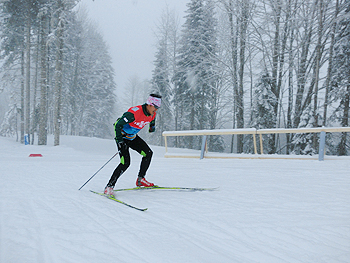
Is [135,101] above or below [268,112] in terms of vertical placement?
above

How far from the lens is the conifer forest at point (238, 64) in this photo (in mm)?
12766

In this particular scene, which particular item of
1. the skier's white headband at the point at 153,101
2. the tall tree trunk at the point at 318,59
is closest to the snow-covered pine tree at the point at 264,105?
the tall tree trunk at the point at 318,59

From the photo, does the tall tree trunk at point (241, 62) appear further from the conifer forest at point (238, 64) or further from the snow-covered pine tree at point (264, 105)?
the snow-covered pine tree at point (264, 105)

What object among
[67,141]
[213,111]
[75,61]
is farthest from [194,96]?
[75,61]

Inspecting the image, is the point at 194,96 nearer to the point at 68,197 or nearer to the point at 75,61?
the point at 75,61

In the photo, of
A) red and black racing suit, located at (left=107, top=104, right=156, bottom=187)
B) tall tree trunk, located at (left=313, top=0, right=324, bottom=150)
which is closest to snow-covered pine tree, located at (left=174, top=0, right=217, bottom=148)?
tall tree trunk, located at (left=313, top=0, right=324, bottom=150)

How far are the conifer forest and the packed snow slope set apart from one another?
9.61 m

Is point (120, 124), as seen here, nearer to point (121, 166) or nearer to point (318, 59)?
point (121, 166)

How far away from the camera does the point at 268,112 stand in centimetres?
1630

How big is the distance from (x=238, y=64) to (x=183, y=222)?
48.7 ft

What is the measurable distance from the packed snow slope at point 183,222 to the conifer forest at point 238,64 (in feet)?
31.5

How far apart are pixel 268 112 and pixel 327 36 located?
221 inches

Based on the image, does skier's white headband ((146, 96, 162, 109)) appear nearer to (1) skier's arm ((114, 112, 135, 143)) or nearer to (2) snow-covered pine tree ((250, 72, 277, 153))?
(1) skier's arm ((114, 112, 135, 143))

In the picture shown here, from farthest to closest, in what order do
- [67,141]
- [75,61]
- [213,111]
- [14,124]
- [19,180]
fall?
[75,61], [14,124], [213,111], [67,141], [19,180]
